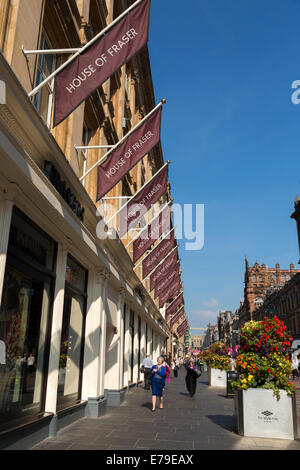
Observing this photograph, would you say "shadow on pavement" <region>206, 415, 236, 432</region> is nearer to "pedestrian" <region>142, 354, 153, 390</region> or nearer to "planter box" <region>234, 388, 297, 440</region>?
"planter box" <region>234, 388, 297, 440</region>

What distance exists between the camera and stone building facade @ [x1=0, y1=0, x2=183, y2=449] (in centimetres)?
631

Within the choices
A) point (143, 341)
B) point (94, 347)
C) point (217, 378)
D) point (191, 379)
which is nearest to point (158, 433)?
point (94, 347)

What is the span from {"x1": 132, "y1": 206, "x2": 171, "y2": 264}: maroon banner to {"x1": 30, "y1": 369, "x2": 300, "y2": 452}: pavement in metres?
6.23

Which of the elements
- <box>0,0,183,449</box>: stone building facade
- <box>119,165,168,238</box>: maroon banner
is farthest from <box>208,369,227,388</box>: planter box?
<box>119,165,168,238</box>: maroon banner

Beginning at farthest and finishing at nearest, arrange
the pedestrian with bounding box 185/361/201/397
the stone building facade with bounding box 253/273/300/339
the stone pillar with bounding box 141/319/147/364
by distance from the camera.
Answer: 1. the stone building facade with bounding box 253/273/300/339
2. the stone pillar with bounding box 141/319/147/364
3. the pedestrian with bounding box 185/361/201/397

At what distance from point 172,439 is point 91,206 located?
6230 millimetres

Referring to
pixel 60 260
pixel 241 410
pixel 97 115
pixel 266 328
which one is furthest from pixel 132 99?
pixel 241 410

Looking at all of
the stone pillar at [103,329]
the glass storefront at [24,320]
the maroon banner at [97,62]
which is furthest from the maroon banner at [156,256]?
the maroon banner at [97,62]

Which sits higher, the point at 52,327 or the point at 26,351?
the point at 52,327

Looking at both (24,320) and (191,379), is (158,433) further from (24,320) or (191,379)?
(191,379)

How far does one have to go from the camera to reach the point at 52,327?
845 cm

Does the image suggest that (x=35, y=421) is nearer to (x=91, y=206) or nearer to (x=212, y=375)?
(x=91, y=206)

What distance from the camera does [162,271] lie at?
2144cm

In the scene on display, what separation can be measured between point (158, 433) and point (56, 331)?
3.32 metres
